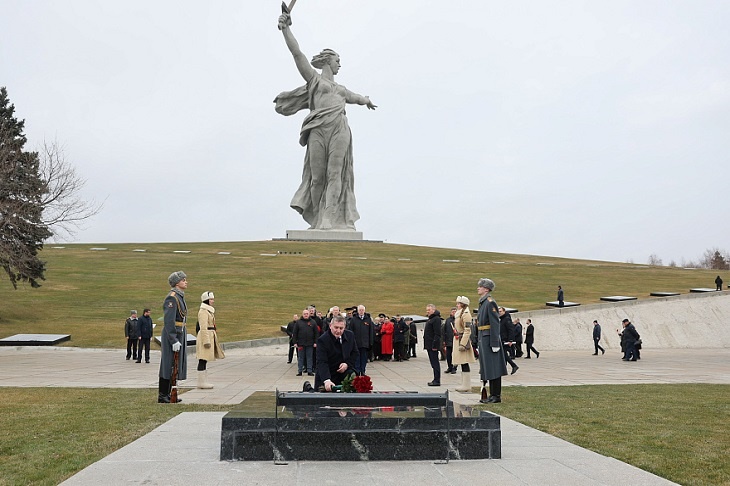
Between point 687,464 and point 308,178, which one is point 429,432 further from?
point 308,178

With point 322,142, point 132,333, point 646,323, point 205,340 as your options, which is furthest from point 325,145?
point 205,340

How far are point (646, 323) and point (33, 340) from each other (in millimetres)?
22157

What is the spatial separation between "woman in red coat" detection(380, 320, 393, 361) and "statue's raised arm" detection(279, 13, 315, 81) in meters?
31.7

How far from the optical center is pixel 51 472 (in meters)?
5.29

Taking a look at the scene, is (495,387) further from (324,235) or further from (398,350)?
(324,235)

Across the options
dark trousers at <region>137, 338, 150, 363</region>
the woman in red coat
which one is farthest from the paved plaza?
the woman in red coat

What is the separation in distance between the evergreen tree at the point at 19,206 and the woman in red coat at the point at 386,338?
10867 mm

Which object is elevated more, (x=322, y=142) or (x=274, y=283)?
(x=322, y=142)

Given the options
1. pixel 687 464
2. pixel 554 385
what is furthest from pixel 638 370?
pixel 687 464

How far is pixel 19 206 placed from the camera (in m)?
21.1

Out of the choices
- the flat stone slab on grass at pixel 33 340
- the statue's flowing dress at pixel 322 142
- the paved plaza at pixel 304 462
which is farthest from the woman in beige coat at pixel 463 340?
the statue's flowing dress at pixel 322 142

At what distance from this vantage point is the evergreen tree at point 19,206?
20.6m

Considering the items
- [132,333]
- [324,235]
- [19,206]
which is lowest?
[132,333]

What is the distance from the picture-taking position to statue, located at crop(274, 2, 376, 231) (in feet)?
175
